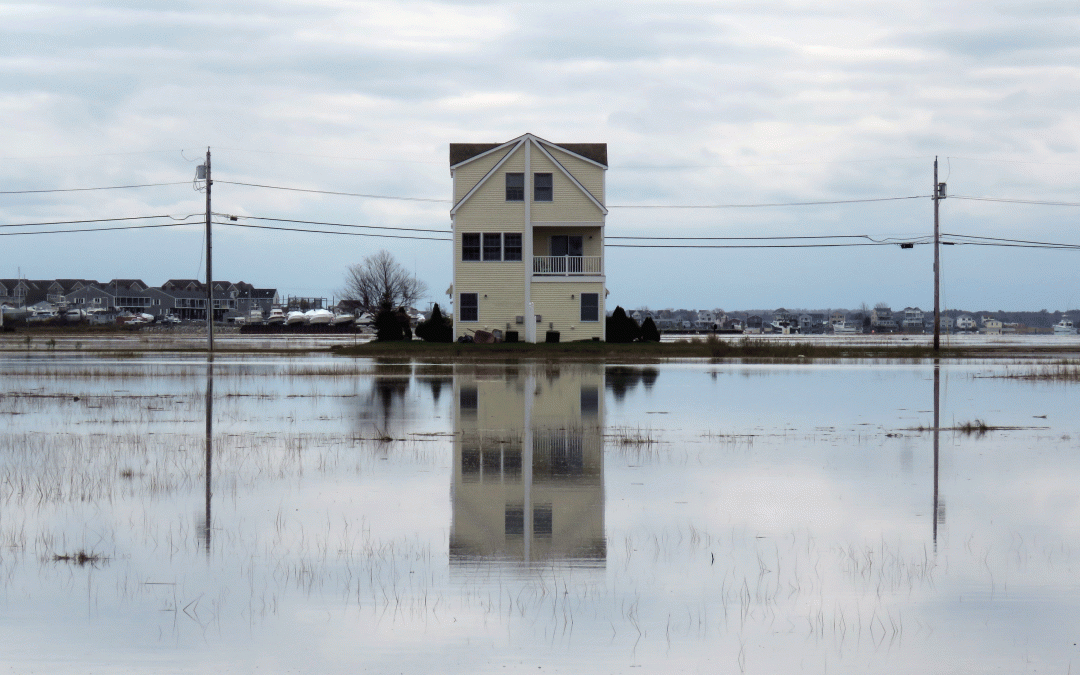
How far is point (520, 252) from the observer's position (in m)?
51.8

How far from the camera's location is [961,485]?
1226cm

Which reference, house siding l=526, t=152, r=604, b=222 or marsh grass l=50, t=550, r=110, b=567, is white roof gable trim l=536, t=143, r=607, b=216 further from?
marsh grass l=50, t=550, r=110, b=567

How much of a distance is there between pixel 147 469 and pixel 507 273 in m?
39.0

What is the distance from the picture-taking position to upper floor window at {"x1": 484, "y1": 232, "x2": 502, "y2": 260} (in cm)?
5194

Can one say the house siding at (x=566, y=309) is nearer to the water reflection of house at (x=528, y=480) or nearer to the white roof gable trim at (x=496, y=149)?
the white roof gable trim at (x=496, y=149)

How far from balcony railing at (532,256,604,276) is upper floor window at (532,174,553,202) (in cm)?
291

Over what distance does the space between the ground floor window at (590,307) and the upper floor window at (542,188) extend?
523cm

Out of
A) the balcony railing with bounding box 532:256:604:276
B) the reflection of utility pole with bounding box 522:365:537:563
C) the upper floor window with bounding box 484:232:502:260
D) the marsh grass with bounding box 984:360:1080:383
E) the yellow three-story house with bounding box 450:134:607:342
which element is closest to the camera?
the reflection of utility pole with bounding box 522:365:537:563

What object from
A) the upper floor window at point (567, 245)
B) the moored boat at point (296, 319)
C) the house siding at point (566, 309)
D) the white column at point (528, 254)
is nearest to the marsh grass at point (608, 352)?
the house siding at point (566, 309)

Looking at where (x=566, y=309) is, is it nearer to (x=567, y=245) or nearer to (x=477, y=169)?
(x=567, y=245)

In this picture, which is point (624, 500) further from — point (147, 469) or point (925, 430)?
point (925, 430)

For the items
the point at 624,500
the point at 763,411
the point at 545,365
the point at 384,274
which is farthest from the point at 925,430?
the point at 384,274

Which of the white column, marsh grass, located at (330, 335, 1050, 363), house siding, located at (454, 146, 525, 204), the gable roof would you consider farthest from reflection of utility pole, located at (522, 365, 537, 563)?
the gable roof

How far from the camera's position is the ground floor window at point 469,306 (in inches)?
2050
